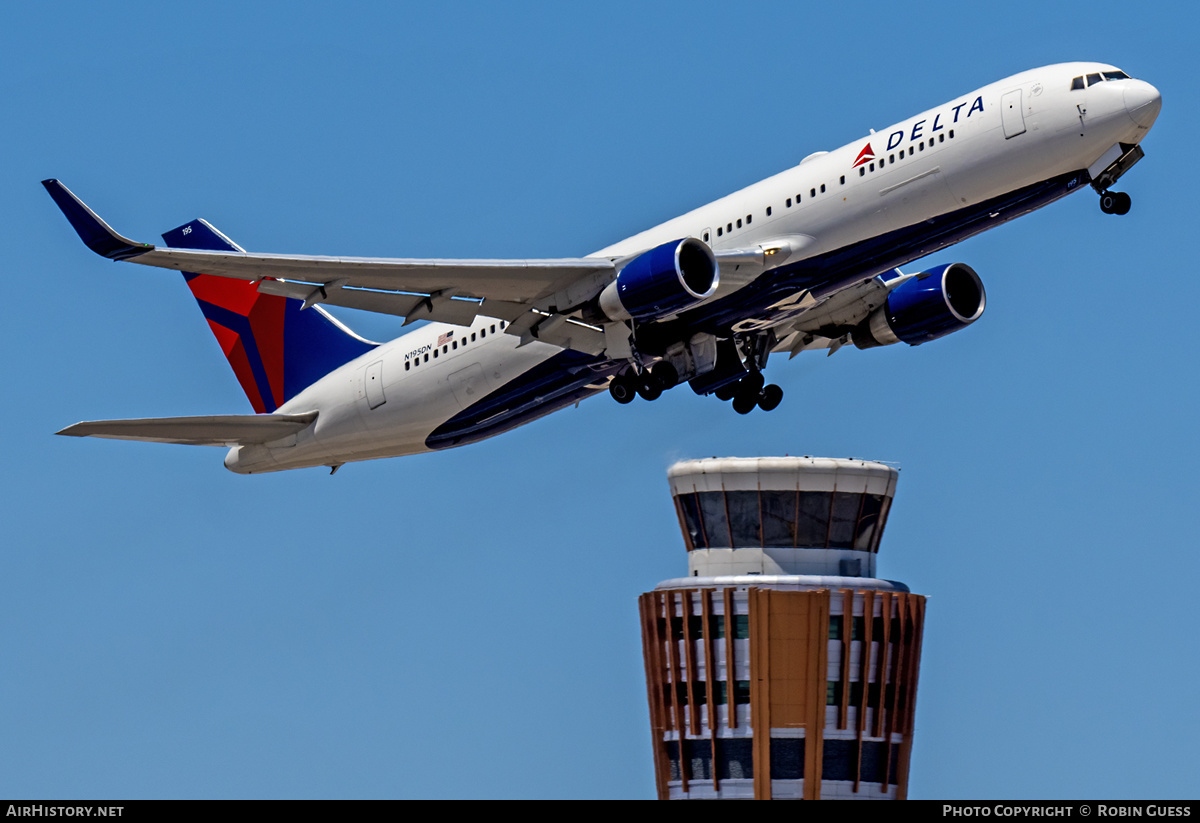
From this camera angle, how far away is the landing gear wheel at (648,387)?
40344 mm

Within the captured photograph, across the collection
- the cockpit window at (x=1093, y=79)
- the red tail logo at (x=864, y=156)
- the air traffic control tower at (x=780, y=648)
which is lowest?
the air traffic control tower at (x=780, y=648)

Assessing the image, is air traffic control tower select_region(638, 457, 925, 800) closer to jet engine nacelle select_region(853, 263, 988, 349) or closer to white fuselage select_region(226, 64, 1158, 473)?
jet engine nacelle select_region(853, 263, 988, 349)

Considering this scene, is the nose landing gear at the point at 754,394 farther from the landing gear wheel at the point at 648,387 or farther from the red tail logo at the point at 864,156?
the red tail logo at the point at 864,156

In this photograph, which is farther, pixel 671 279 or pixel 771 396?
pixel 771 396

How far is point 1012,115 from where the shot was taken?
34.8 metres

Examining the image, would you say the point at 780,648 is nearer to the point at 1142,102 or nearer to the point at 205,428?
the point at 205,428

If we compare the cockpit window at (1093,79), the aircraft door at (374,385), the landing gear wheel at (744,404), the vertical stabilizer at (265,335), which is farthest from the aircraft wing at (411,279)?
the cockpit window at (1093,79)

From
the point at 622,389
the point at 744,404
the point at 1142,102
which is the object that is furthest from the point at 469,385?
the point at 1142,102

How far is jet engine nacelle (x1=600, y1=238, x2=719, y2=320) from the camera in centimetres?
3606

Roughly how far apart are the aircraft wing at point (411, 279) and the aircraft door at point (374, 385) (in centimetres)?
420

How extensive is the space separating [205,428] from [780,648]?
112ft

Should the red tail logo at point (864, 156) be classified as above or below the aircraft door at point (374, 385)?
above

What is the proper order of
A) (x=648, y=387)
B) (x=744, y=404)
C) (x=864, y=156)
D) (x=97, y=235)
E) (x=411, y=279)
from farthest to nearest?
(x=744, y=404) → (x=648, y=387) → (x=411, y=279) → (x=864, y=156) → (x=97, y=235)
